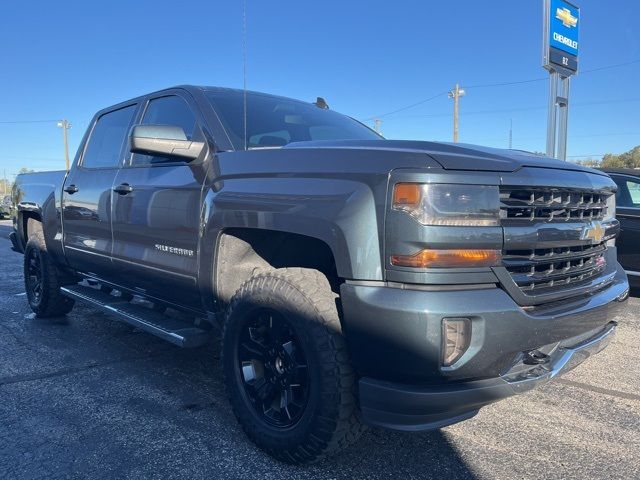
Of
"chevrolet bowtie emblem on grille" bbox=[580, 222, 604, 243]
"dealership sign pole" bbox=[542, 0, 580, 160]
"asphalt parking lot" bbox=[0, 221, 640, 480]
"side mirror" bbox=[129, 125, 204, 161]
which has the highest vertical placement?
"dealership sign pole" bbox=[542, 0, 580, 160]

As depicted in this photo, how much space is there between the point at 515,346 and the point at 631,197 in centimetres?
500

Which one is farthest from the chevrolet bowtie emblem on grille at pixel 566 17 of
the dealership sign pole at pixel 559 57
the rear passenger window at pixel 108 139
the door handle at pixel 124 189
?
the door handle at pixel 124 189

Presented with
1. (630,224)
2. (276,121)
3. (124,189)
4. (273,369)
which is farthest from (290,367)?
(630,224)

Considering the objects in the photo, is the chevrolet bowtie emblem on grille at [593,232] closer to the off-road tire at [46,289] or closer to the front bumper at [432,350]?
the front bumper at [432,350]

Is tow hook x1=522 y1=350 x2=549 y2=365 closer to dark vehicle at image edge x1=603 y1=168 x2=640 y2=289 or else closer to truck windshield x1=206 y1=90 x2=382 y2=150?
truck windshield x1=206 y1=90 x2=382 y2=150

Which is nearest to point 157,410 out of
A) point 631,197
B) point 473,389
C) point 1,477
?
point 1,477

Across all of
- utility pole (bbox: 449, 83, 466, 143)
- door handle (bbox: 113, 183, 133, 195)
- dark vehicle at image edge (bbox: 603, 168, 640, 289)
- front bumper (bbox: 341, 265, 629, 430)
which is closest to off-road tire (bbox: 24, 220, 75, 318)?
door handle (bbox: 113, 183, 133, 195)

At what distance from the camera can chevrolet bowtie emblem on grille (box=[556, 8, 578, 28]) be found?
9930 mm

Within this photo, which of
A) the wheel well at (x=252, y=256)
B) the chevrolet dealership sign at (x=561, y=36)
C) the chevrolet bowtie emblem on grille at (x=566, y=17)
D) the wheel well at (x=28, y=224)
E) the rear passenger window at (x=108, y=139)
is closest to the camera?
the wheel well at (x=252, y=256)

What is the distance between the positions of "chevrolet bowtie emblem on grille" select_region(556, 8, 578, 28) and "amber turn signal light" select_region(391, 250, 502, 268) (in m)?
9.74

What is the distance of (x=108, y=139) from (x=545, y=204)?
→ 3.79 m

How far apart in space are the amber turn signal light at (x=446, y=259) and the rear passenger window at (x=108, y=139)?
303cm

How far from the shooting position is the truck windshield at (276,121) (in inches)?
131

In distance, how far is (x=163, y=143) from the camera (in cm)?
304
